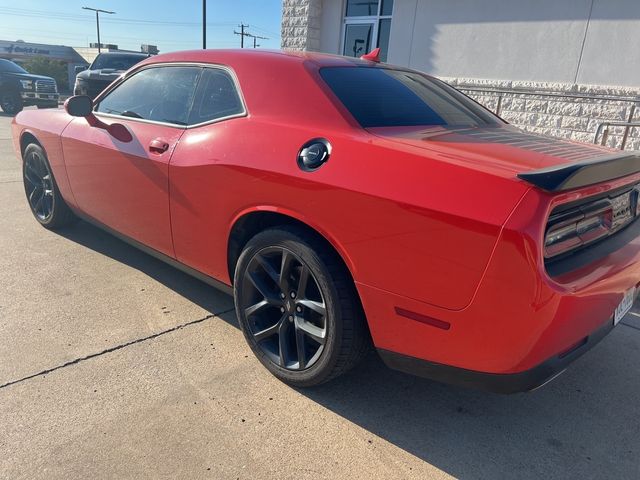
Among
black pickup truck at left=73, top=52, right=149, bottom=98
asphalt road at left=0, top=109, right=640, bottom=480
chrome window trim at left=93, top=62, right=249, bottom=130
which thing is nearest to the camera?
asphalt road at left=0, top=109, right=640, bottom=480

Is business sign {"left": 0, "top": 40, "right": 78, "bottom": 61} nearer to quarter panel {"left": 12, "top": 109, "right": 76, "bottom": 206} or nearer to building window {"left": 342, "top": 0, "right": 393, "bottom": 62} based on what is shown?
building window {"left": 342, "top": 0, "right": 393, "bottom": 62}

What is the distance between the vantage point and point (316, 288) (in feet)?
7.93

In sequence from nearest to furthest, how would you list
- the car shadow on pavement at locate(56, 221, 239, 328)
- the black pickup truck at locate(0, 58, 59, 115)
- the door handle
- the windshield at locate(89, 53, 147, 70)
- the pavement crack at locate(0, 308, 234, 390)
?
the pavement crack at locate(0, 308, 234, 390) → the door handle → the car shadow on pavement at locate(56, 221, 239, 328) → the windshield at locate(89, 53, 147, 70) → the black pickup truck at locate(0, 58, 59, 115)

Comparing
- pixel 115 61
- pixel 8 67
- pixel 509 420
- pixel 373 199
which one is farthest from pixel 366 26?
pixel 8 67

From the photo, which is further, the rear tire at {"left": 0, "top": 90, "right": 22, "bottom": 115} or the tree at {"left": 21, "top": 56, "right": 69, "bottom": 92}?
the tree at {"left": 21, "top": 56, "right": 69, "bottom": 92}

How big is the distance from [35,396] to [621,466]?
2.68 meters

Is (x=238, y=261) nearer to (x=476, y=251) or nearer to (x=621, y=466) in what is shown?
(x=476, y=251)

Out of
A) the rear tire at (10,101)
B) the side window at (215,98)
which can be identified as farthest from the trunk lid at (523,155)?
the rear tire at (10,101)

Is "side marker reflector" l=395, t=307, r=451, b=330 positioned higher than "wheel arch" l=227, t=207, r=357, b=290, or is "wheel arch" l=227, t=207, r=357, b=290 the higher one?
"wheel arch" l=227, t=207, r=357, b=290

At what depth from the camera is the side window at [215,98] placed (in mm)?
2803

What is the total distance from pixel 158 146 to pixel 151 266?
1.32 metres

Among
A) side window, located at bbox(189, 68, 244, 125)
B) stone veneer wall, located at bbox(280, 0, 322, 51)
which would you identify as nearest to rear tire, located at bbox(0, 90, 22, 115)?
stone veneer wall, located at bbox(280, 0, 322, 51)

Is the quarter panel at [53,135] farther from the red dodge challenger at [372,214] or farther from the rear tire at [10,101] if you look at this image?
the rear tire at [10,101]

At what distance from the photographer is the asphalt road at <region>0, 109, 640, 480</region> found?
2.08 m
